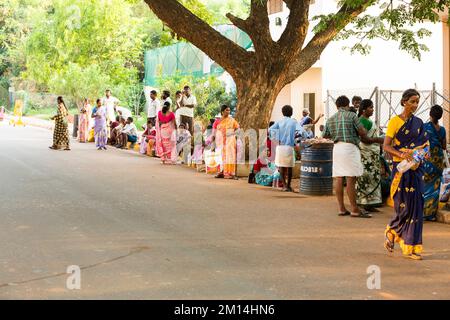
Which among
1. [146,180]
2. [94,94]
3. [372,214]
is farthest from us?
[94,94]

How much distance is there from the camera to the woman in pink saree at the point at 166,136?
22.0 metres

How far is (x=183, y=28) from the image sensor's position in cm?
1941

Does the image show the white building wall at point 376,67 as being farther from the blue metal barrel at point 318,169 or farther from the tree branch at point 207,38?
the blue metal barrel at point 318,169

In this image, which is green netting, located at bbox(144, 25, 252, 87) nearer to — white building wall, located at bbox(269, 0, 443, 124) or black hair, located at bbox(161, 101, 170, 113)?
white building wall, located at bbox(269, 0, 443, 124)

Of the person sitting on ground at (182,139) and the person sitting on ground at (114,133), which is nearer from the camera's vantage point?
the person sitting on ground at (182,139)

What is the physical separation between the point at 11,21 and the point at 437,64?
123 feet

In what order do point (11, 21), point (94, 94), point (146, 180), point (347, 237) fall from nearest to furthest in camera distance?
point (347, 237), point (146, 180), point (94, 94), point (11, 21)

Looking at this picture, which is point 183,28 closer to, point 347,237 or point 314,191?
point 314,191

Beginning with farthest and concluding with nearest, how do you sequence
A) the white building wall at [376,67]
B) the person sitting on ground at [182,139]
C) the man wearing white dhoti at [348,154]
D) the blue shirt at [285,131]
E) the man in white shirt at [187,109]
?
the white building wall at [376,67] → the man in white shirt at [187,109] → the person sitting on ground at [182,139] → the blue shirt at [285,131] → the man wearing white dhoti at [348,154]

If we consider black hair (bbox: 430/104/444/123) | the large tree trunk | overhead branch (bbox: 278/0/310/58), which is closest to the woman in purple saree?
black hair (bbox: 430/104/444/123)

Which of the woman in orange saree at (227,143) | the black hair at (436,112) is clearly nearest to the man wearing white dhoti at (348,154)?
the black hair at (436,112)

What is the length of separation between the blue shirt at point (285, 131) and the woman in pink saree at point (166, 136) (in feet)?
21.2

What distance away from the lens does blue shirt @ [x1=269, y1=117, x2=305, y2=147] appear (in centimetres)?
1578
